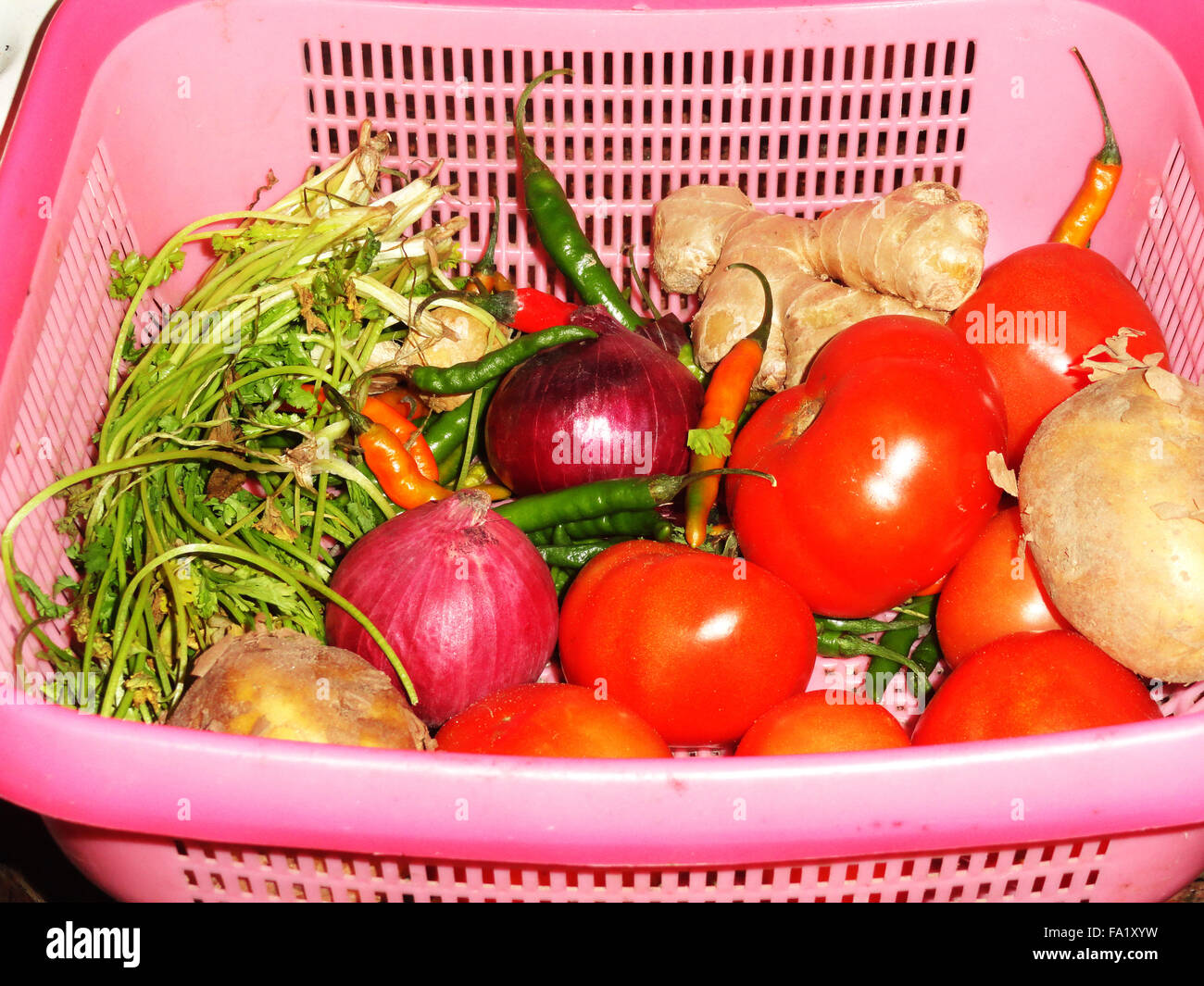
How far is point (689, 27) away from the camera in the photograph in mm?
1487

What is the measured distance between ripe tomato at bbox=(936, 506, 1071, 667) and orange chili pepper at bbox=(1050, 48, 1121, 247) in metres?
0.43

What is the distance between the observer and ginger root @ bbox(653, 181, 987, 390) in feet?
4.32

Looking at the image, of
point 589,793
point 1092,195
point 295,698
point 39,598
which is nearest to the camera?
point 589,793

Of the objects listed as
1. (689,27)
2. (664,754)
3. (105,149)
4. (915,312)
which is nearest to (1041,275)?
(915,312)

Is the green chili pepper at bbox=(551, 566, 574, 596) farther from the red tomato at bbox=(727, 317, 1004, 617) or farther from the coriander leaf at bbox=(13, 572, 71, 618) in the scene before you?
the coriander leaf at bbox=(13, 572, 71, 618)

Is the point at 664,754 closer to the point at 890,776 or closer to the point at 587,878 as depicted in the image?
the point at 587,878

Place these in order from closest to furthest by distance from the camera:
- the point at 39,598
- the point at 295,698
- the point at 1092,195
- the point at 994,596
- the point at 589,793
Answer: the point at 589,793 < the point at 295,698 < the point at 39,598 < the point at 994,596 < the point at 1092,195

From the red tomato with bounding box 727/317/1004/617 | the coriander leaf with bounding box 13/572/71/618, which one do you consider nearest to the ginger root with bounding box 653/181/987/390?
the red tomato with bounding box 727/317/1004/617

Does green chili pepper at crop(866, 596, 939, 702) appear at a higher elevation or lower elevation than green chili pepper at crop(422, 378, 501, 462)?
lower

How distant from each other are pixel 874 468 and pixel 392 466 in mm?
555

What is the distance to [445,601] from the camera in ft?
3.76

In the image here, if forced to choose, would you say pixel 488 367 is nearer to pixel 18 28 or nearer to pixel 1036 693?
pixel 1036 693

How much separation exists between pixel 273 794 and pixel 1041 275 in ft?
3.36

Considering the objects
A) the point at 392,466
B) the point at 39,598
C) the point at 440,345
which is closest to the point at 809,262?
the point at 440,345
